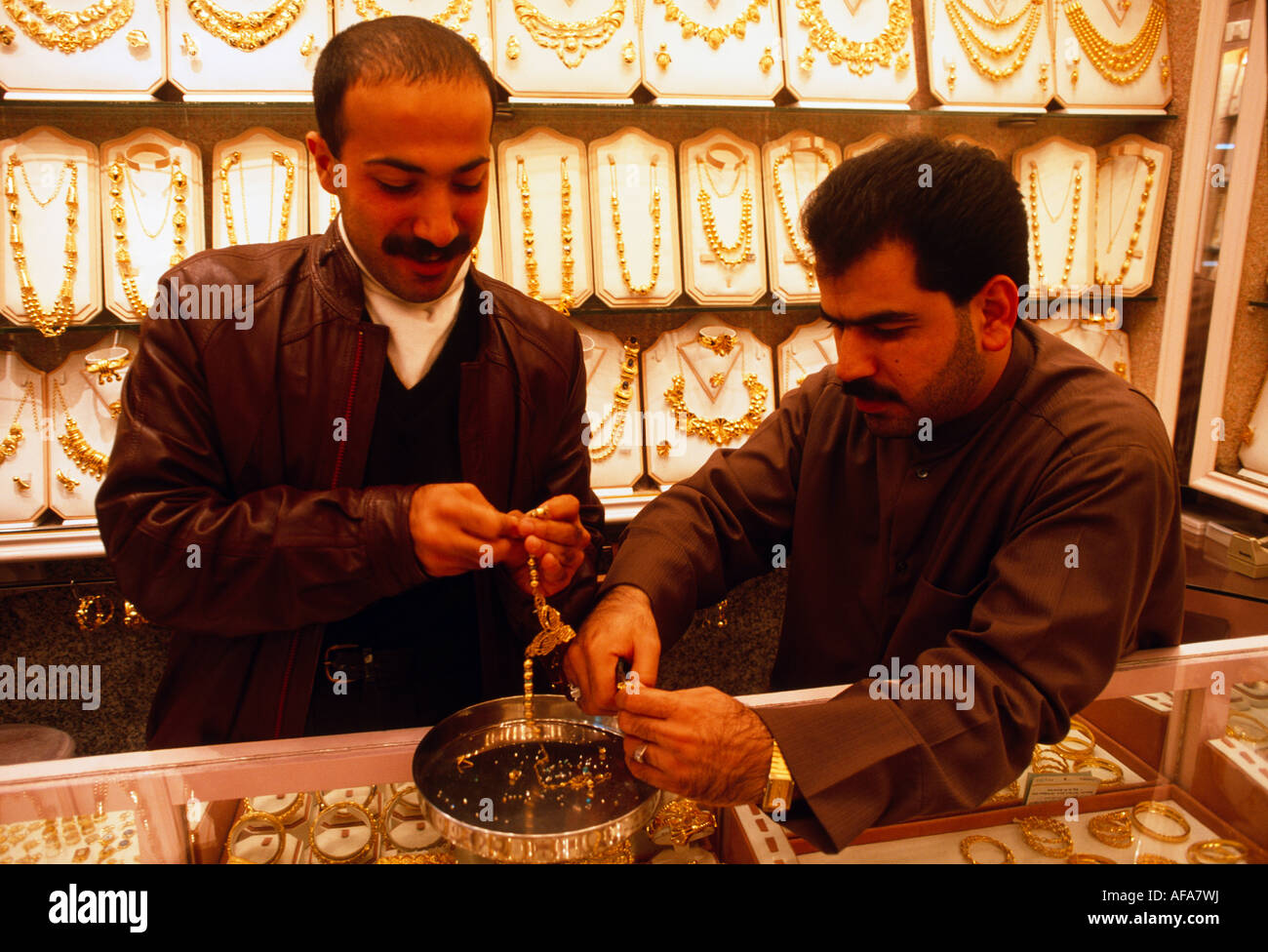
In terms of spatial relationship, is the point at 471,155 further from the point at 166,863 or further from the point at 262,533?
the point at 166,863

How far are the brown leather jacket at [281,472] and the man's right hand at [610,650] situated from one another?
133mm

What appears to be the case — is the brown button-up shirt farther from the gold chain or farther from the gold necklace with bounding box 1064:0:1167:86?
the gold necklace with bounding box 1064:0:1167:86

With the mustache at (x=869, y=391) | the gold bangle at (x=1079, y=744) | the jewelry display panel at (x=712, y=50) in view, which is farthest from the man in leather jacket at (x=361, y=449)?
the jewelry display panel at (x=712, y=50)

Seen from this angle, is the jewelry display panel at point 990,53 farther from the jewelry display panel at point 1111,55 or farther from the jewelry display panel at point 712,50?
the jewelry display panel at point 712,50

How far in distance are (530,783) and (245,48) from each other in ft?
6.99

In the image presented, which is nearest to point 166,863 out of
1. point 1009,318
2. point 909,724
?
point 909,724

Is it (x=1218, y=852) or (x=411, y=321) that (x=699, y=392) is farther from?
(x=1218, y=852)

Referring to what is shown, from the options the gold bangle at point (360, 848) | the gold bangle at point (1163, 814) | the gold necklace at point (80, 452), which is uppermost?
the gold necklace at point (80, 452)

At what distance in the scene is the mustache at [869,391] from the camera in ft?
4.71

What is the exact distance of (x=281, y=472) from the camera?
4.93 feet

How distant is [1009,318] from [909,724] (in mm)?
677

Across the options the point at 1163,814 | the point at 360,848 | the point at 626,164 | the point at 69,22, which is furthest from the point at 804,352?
the point at 69,22
